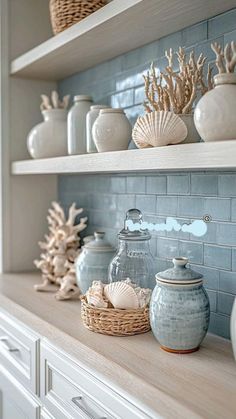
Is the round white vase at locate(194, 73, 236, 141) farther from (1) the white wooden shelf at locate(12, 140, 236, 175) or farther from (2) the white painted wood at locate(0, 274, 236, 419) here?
(2) the white painted wood at locate(0, 274, 236, 419)

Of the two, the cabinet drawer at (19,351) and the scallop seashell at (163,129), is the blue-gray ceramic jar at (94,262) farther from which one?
the scallop seashell at (163,129)

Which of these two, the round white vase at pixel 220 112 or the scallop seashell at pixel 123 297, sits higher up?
the round white vase at pixel 220 112

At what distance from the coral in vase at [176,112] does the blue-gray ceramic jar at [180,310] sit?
0.32 metres

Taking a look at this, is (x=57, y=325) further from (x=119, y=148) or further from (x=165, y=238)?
(x=119, y=148)

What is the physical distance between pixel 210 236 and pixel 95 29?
28.9 inches

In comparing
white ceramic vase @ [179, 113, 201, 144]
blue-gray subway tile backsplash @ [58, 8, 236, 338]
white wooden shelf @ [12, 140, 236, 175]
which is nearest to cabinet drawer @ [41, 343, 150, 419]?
blue-gray subway tile backsplash @ [58, 8, 236, 338]

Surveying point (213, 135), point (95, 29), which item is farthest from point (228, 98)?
point (95, 29)

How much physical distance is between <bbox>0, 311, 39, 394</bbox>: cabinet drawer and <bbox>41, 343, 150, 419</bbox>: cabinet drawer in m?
0.06

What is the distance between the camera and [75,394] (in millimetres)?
1465

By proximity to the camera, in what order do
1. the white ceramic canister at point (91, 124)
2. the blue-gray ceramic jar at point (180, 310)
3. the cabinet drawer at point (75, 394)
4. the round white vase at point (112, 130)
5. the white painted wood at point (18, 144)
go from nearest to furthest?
the cabinet drawer at point (75, 394)
the blue-gray ceramic jar at point (180, 310)
the round white vase at point (112, 130)
the white ceramic canister at point (91, 124)
the white painted wood at point (18, 144)

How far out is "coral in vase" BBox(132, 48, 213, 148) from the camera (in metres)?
1.43

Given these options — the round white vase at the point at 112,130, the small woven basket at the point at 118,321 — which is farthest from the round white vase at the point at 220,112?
the small woven basket at the point at 118,321

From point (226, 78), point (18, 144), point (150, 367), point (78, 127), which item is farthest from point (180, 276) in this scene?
point (18, 144)

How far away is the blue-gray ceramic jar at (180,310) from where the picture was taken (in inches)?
55.5
